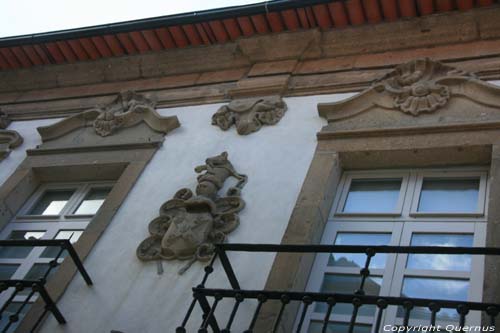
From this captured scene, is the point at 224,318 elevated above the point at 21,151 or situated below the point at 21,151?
below

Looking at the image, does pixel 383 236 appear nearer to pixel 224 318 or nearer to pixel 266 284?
pixel 266 284

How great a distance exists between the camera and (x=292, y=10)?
6.10m

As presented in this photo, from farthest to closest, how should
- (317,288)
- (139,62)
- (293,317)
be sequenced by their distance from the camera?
(139,62) → (317,288) → (293,317)

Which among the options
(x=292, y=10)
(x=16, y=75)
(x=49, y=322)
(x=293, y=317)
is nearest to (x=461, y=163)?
(x=293, y=317)

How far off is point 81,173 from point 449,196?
3061mm

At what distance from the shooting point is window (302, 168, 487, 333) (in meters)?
3.84

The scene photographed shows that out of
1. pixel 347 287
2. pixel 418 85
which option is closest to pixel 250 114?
pixel 418 85

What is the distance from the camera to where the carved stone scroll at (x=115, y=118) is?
6105 mm

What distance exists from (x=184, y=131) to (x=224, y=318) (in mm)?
2260

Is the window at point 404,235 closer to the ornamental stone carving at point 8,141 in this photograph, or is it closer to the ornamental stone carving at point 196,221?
the ornamental stone carving at point 196,221

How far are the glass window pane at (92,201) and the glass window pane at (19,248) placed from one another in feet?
1.19

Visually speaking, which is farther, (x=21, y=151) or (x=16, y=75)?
(x=16, y=75)

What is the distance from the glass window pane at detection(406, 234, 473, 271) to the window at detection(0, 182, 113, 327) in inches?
98.6

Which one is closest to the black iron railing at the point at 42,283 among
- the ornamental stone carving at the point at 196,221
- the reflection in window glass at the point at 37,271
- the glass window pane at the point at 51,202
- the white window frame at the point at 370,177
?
the ornamental stone carving at the point at 196,221
